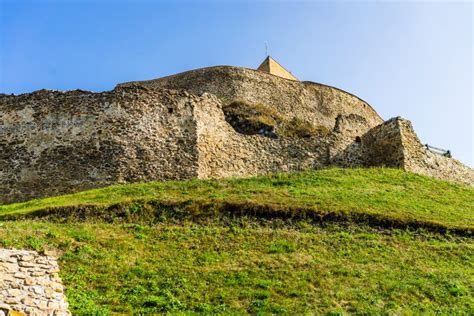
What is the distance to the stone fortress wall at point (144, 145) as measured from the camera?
2339cm

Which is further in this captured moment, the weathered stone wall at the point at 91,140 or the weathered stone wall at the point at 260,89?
the weathered stone wall at the point at 260,89

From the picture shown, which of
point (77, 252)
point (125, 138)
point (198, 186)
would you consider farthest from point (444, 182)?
point (77, 252)

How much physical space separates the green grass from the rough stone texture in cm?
545

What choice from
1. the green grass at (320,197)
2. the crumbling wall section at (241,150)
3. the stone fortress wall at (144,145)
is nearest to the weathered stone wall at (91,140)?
the stone fortress wall at (144,145)

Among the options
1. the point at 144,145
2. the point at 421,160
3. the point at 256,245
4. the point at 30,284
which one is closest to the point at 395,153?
the point at 421,160

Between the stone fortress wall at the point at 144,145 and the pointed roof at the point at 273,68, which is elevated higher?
the pointed roof at the point at 273,68

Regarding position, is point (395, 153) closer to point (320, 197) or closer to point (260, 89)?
point (320, 197)

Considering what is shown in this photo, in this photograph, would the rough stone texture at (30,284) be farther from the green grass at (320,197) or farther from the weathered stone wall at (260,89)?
the weathered stone wall at (260,89)

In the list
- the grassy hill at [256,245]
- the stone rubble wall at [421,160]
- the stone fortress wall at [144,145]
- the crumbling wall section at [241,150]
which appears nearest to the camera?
the grassy hill at [256,245]

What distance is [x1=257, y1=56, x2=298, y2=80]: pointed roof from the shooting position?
149ft

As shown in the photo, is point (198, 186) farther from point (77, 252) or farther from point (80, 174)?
point (77, 252)

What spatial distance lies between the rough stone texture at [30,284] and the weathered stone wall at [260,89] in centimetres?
2411

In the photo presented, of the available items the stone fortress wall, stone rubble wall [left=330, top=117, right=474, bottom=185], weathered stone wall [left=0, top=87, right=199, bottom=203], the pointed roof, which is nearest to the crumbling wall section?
the stone fortress wall

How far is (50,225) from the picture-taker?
1598 cm
